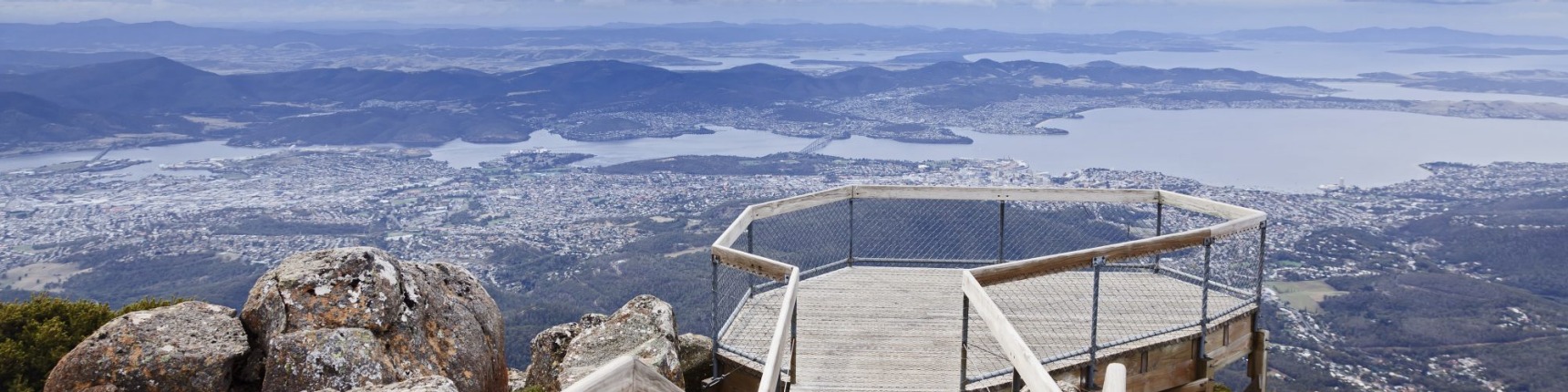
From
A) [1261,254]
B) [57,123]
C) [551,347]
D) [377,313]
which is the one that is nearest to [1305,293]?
[1261,254]

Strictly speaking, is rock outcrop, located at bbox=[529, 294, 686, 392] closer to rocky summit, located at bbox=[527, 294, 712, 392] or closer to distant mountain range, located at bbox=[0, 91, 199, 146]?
rocky summit, located at bbox=[527, 294, 712, 392]

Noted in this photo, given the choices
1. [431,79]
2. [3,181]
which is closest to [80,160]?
[3,181]

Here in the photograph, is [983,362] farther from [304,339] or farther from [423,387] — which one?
[304,339]

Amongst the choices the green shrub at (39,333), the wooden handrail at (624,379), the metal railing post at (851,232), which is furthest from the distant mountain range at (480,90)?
the wooden handrail at (624,379)

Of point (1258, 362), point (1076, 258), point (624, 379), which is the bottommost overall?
point (1258, 362)

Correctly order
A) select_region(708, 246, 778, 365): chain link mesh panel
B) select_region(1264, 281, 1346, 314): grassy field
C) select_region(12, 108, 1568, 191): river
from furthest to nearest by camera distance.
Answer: select_region(12, 108, 1568, 191): river
select_region(1264, 281, 1346, 314): grassy field
select_region(708, 246, 778, 365): chain link mesh panel

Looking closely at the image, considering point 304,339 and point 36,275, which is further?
point 36,275

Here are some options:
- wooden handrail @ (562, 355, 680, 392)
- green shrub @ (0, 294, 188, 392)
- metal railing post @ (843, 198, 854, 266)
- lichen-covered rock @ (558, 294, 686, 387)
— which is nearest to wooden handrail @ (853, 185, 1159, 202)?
metal railing post @ (843, 198, 854, 266)
